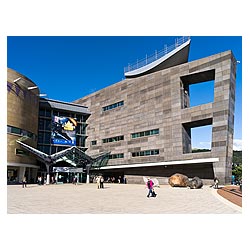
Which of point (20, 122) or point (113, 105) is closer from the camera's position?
point (20, 122)

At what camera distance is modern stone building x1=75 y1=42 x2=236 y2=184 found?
37688 millimetres

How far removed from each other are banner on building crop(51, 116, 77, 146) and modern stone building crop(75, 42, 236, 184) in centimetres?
425

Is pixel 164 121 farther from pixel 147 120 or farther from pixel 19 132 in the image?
pixel 19 132

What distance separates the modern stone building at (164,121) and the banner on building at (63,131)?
13.9 ft

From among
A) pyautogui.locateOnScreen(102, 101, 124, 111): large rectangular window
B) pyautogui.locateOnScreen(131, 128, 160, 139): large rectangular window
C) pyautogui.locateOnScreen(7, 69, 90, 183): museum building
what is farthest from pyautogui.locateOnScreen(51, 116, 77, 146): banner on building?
→ pyautogui.locateOnScreen(131, 128, 160, 139): large rectangular window

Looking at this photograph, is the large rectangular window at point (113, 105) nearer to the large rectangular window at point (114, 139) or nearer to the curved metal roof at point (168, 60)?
the large rectangular window at point (114, 139)

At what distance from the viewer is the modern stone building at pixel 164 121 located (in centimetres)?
3769

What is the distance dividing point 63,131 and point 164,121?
2313 centimetres

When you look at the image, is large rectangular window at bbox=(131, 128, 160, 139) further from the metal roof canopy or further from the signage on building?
the signage on building

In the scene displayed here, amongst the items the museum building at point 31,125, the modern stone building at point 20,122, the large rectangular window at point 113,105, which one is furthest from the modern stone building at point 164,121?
the modern stone building at point 20,122

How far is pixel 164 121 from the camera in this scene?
44.2 meters

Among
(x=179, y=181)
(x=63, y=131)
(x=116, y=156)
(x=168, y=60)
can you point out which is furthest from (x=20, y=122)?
(x=168, y=60)
